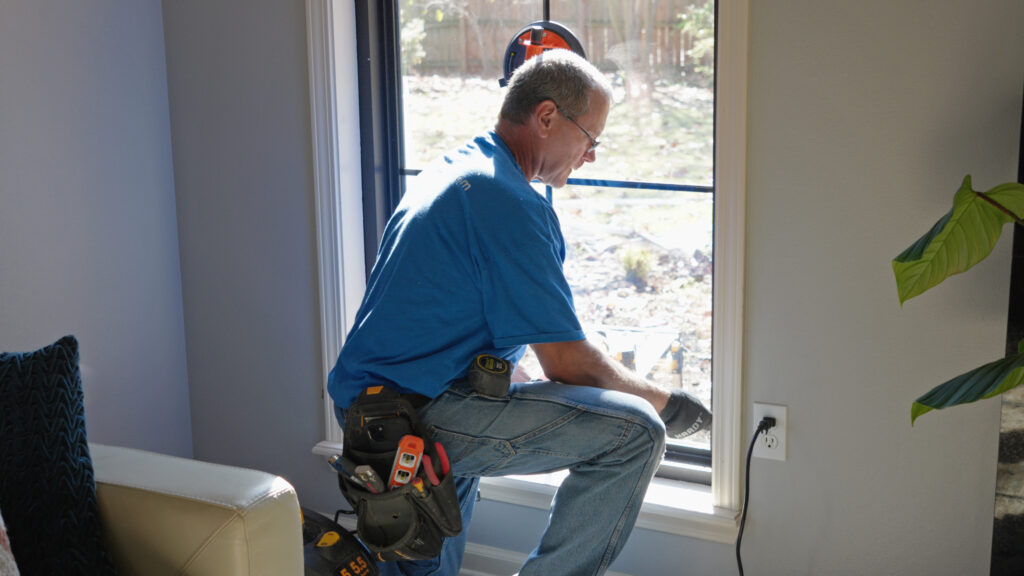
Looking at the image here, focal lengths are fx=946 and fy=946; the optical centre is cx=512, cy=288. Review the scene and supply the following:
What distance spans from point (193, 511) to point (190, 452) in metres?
1.49

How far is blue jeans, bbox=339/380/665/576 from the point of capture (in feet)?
6.26

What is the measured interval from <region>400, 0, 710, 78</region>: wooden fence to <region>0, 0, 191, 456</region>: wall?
31.5 inches

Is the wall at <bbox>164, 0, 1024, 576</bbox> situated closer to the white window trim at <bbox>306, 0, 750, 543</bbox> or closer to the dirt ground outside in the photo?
the white window trim at <bbox>306, 0, 750, 543</bbox>

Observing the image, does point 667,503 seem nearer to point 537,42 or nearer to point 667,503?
point 667,503

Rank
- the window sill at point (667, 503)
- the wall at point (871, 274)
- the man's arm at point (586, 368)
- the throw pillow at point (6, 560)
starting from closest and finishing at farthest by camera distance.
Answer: the throw pillow at point (6, 560) → the wall at point (871, 274) → the man's arm at point (586, 368) → the window sill at point (667, 503)

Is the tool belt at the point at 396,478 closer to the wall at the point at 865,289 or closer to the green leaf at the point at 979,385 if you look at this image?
the wall at the point at 865,289

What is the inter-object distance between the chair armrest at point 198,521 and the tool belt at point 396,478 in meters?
0.31

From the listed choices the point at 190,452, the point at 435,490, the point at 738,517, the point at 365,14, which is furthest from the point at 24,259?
the point at 738,517

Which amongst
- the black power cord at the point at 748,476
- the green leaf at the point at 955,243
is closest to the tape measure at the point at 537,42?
the black power cord at the point at 748,476

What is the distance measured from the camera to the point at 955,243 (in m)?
1.46

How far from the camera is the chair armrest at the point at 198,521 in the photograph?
1.49m

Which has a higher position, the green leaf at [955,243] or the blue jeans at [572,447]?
the green leaf at [955,243]

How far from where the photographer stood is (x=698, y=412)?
6.89ft

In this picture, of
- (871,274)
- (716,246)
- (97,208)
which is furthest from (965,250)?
(97,208)
